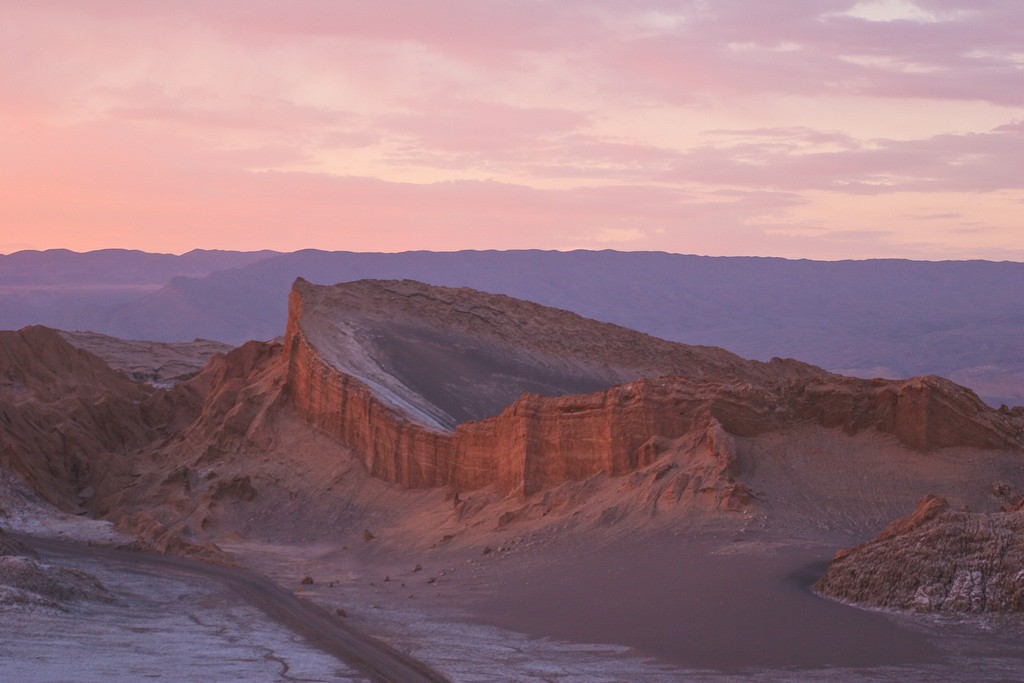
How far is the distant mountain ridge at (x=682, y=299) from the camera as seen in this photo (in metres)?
137

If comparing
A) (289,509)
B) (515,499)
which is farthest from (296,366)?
(515,499)

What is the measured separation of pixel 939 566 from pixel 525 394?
33.8ft

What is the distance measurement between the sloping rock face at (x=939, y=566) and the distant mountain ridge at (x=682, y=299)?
105 metres

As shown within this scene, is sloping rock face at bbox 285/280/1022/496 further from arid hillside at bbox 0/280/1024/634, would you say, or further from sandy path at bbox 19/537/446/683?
sandy path at bbox 19/537/446/683

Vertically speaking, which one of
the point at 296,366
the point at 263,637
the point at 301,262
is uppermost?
the point at 301,262

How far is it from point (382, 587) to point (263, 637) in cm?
482

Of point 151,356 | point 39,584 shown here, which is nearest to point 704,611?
point 39,584

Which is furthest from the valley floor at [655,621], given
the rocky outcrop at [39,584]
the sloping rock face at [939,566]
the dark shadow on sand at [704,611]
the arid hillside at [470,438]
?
the rocky outcrop at [39,584]

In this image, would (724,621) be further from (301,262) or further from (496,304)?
(301,262)

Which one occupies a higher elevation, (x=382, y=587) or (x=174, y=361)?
(x=174, y=361)

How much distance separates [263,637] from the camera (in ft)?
60.3

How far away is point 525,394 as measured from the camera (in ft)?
83.6

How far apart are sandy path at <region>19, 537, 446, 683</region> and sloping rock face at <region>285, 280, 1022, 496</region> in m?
4.95

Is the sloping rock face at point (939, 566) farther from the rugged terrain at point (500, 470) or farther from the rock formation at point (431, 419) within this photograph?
the rock formation at point (431, 419)
